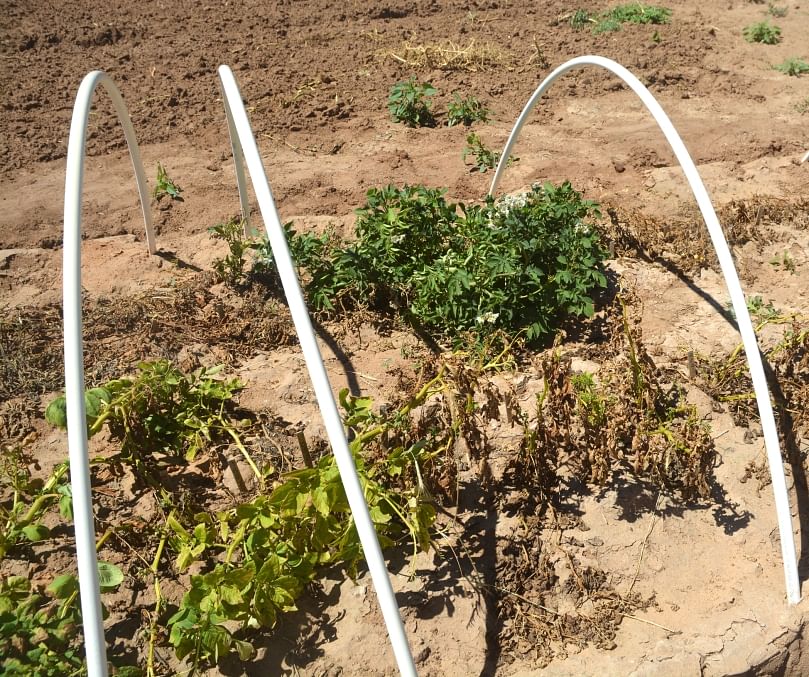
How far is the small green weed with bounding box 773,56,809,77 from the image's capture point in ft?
21.6

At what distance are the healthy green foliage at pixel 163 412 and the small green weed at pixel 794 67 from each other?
6190 millimetres

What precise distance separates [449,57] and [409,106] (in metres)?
1.20

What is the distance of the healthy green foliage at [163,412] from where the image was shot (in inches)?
114

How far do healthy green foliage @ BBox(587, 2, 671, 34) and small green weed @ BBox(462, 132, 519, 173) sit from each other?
2.91 m

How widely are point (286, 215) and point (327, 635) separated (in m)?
2.95

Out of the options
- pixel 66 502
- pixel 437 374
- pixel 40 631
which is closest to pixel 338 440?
pixel 66 502

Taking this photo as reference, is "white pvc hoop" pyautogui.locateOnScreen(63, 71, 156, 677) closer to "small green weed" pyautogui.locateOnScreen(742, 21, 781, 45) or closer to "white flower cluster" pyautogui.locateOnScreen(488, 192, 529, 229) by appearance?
"white flower cluster" pyautogui.locateOnScreen(488, 192, 529, 229)

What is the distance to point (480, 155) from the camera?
5188 millimetres

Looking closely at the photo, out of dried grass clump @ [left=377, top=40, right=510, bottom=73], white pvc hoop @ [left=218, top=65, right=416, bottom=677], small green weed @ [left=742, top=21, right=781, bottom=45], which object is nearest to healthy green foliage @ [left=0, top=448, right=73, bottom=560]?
white pvc hoop @ [left=218, top=65, right=416, bottom=677]

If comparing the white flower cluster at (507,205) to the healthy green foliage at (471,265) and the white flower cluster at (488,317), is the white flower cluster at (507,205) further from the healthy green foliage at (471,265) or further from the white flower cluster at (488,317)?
the white flower cluster at (488,317)

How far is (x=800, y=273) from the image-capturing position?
13.8ft

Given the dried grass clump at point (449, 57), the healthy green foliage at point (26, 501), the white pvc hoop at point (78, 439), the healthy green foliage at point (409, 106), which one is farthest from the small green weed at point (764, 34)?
the healthy green foliage at point (26, 501)

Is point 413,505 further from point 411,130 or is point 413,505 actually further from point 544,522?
point 411,130

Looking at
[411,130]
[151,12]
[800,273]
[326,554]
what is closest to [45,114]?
[151,12]
